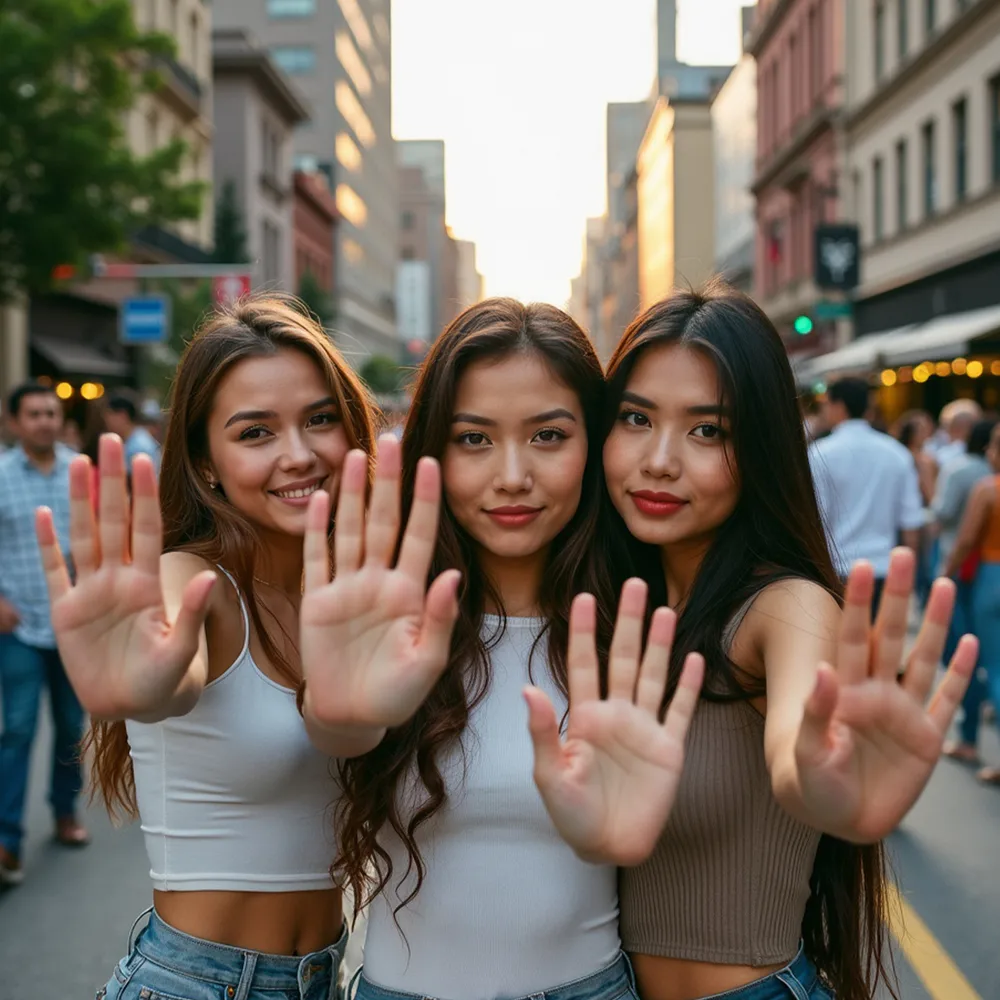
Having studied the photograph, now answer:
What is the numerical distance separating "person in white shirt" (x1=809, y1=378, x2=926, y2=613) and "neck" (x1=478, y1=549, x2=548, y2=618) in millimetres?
5597

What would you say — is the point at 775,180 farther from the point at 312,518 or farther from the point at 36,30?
the point at 312,518

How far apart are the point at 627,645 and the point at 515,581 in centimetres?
69

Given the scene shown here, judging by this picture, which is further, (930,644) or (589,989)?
(589,989)

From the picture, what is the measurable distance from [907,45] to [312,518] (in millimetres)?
30746

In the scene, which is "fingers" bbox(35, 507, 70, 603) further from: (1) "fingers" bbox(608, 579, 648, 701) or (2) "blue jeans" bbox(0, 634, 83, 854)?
(2) "blue jeans" bbox(0, 634, 83, 854)

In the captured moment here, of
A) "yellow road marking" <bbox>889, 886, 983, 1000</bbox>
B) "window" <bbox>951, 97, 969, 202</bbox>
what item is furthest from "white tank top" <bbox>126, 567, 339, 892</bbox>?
"window" <bbox>951, 97, 969, 202</bbox>

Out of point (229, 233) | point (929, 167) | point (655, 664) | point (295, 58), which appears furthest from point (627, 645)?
point (295, 58)

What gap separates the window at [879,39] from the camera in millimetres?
32125

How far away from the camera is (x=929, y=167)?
28875 millimetres

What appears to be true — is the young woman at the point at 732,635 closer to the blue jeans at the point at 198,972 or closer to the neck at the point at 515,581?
the neck at the point at 515,581

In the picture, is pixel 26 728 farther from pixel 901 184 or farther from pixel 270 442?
pixel 901 184

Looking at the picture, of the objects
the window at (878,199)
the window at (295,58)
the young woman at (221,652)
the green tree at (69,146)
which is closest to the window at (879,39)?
the window at (878,199)

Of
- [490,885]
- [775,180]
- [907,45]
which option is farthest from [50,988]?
[775,180]

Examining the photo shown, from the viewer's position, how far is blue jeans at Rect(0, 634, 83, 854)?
6449mm
